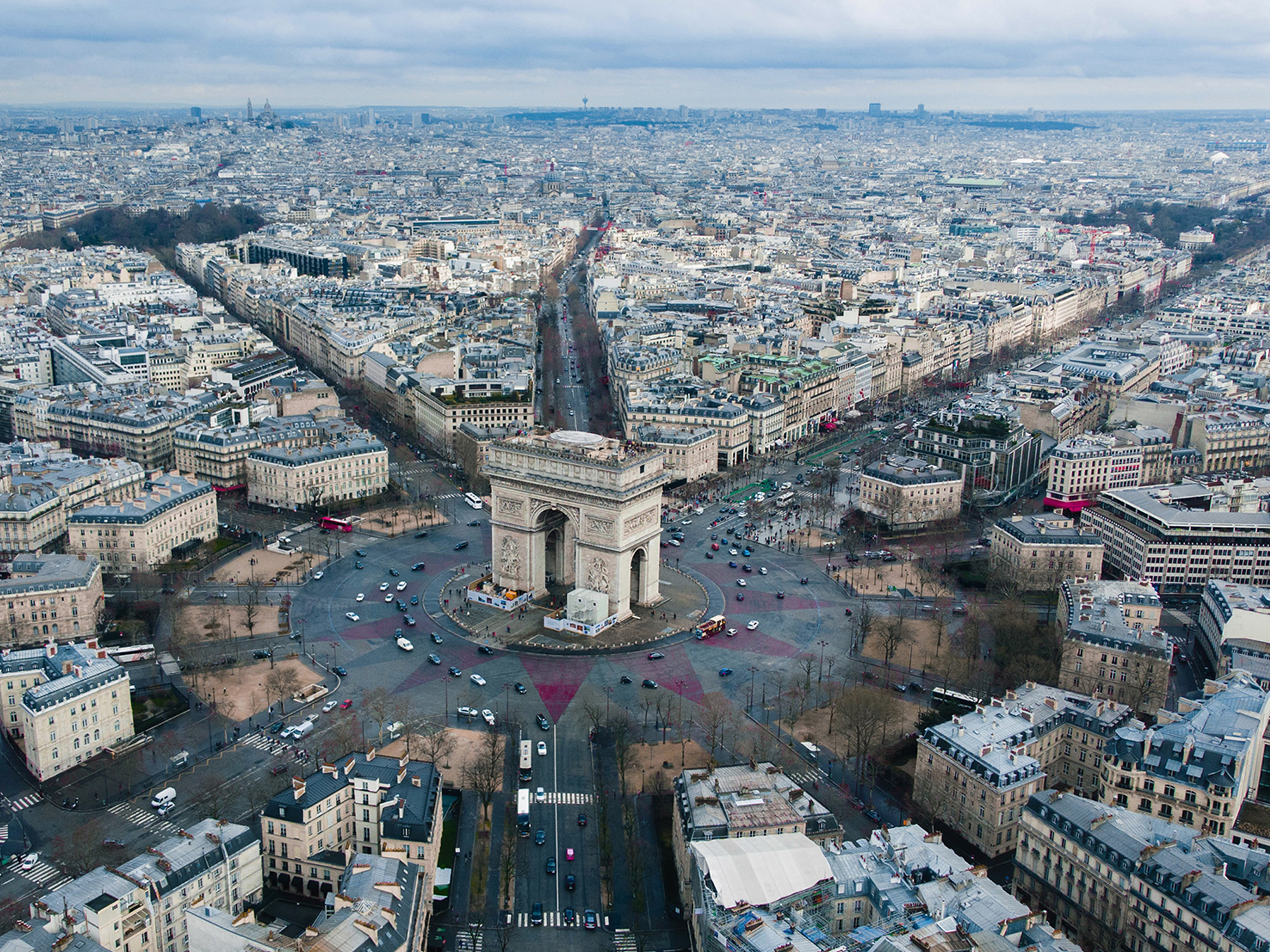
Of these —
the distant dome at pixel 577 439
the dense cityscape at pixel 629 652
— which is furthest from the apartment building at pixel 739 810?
the distant dome at pixel 577 439

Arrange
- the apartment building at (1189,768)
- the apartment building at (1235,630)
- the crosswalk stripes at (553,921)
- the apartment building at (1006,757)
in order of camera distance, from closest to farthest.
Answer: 1. the crosswalk stripes at (553,921)
2. the apartment building at (1189,768)
3. the apartment building at (1006,757)
4. the apartment building at (1235,630)

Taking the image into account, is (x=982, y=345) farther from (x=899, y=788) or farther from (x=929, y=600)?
(x=899, y=788)

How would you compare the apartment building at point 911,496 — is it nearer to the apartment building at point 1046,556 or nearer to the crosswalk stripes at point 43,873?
the apartment building at point 1046,556

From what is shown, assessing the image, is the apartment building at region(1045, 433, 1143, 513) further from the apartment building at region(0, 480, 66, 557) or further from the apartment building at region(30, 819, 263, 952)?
the apartment building at region(0, 480, 66, 557)

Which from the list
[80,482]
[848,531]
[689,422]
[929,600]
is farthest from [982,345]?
[80,482]

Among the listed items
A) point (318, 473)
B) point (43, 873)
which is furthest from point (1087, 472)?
point (43, 873)

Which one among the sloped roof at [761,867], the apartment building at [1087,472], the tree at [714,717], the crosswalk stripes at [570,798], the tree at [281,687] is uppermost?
the apartment building at [1087,472]

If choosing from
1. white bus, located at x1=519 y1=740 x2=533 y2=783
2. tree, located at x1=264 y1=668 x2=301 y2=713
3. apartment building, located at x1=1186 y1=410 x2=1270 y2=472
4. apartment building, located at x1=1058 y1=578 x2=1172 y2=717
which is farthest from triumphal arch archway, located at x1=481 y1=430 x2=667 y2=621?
apartment building, located at x1=1186 y1=410 x2=1270 y2=472

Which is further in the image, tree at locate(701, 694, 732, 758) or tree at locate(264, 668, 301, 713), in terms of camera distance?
tree at locate(264, 668, 301, 713)
